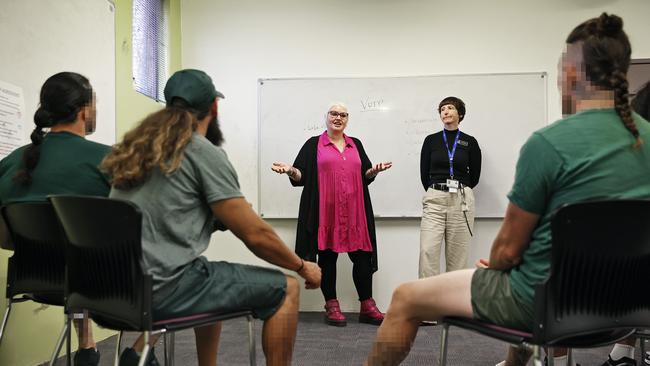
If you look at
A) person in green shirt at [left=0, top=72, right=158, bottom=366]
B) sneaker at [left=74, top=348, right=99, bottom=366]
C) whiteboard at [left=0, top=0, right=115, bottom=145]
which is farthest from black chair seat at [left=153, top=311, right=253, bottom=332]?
whiteboard at [left=0, top=0, right=115, bottom=145]

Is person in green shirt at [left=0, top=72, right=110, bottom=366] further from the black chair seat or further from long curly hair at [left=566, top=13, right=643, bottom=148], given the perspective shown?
long curly hair at [left=566, top=13, right=643, bottom=148]

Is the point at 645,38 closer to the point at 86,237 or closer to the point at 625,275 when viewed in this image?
the point at 625,275

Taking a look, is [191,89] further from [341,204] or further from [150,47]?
[150,47]

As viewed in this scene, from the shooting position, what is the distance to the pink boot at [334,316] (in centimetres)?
357

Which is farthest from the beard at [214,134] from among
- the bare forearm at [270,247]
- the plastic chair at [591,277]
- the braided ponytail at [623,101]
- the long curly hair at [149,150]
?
the braided ponytail at [623,101]

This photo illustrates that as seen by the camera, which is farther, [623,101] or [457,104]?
[457,104]

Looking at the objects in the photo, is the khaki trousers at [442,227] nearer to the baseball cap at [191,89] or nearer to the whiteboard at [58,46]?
the whiteboard at [58,46]

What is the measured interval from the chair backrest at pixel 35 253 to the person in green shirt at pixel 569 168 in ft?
3.99

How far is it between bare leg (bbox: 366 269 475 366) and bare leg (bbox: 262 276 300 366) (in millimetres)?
240

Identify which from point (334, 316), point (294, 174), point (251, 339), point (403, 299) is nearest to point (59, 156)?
point (251, 339)

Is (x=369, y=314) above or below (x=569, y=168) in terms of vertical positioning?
below

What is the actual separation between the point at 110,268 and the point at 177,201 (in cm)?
24

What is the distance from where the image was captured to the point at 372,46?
4156 mm

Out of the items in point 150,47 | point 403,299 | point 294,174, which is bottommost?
point 403,299
